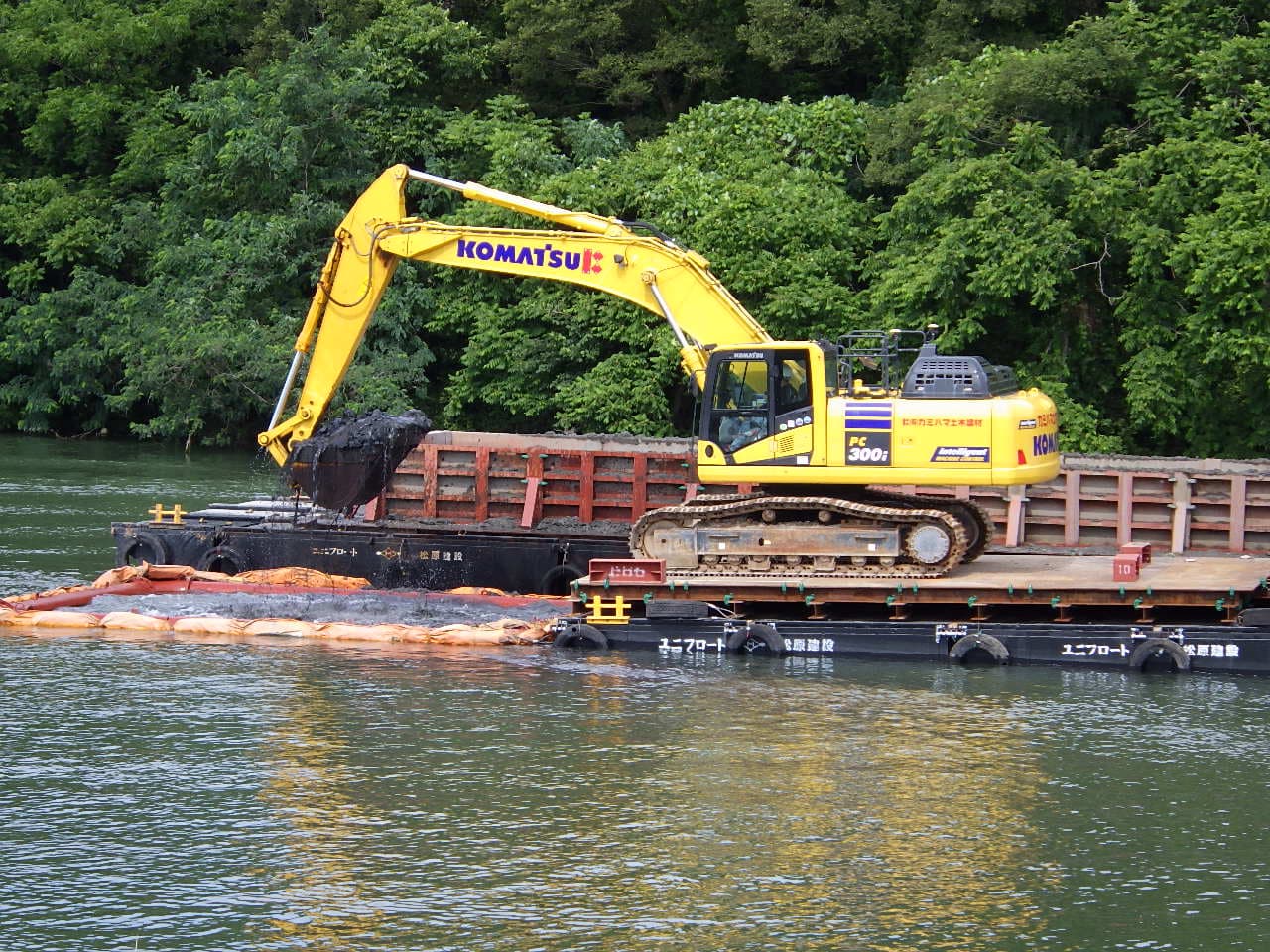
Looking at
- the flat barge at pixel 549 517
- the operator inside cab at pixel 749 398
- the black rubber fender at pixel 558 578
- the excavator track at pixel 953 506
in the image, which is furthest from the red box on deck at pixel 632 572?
the black rubber fender at pixel 558 578

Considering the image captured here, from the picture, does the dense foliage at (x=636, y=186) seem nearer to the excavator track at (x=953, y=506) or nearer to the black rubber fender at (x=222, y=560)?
the excavator track at (x=953, y=506)

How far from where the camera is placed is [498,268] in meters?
25.7

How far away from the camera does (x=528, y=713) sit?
66.3ft

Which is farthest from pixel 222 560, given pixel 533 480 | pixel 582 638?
pixel 582 638

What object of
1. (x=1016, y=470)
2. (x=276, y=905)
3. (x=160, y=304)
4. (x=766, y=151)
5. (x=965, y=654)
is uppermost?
(x=766, y=151)

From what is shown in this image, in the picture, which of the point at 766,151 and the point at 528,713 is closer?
the point at 528,713

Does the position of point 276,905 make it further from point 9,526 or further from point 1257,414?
point 1257,414

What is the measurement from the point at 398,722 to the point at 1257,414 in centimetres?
2123

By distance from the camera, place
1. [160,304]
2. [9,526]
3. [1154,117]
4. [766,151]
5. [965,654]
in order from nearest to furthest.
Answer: [965,654] → [9,526] → [1154,117] → [766,151] → [160,304]

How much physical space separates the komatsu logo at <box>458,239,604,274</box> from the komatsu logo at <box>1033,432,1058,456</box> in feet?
20.3

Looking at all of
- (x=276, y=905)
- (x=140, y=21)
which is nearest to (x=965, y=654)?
(x=276, y=905)

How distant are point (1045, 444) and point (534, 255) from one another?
284 inches

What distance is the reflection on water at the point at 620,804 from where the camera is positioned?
1415 cm

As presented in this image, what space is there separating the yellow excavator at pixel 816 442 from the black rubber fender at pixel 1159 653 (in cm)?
255
